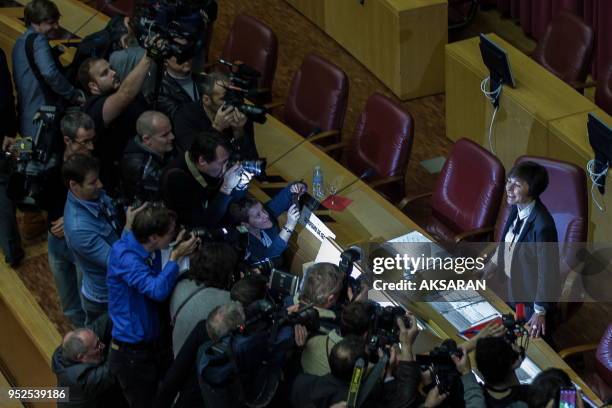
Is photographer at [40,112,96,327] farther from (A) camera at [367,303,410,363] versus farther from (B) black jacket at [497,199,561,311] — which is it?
(B) black jacket at [497,199,561,311]

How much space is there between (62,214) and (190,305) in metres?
1.25

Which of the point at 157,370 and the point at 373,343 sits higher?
the point at 373,343

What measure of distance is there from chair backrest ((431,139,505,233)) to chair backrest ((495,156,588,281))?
245 mm

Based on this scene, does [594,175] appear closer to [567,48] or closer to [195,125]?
[567,48]

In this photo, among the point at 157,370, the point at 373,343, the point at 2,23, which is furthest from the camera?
the point at 2,23

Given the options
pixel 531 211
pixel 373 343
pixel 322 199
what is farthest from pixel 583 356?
pixel 373 343

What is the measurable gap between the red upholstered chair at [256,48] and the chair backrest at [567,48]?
1.64m

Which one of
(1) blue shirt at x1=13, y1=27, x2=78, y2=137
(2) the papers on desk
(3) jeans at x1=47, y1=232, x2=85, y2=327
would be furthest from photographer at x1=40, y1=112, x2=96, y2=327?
(2) the papers on desk

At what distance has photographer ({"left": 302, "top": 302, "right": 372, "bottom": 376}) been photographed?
3.81 m

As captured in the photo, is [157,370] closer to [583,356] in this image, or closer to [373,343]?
[373,343]

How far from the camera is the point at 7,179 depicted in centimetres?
581

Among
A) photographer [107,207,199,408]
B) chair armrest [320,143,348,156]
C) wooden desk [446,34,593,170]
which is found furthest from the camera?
wooden desk [446,34,593,170]

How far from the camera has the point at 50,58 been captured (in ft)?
19.5

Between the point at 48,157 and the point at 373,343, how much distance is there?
2014mm
